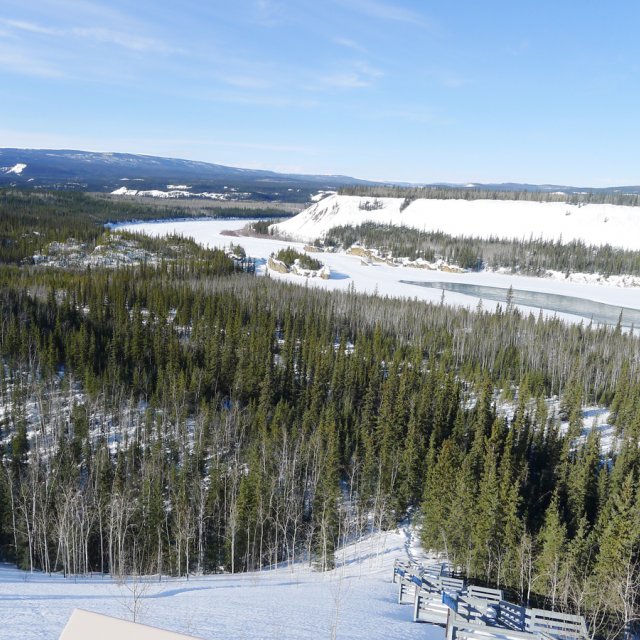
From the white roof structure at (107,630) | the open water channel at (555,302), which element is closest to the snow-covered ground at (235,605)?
the white roof structure at (107,630)

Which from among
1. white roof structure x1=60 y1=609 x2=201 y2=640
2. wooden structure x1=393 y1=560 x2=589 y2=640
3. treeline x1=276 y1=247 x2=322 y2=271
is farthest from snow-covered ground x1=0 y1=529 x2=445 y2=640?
treeline x1=276 y1=247 x2=322 y2=271

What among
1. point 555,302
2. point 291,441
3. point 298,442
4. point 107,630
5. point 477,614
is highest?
point 107,630

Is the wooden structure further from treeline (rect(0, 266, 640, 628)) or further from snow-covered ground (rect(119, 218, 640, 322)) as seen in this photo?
snow-covered ground (rect(119, 218, 640, 322))

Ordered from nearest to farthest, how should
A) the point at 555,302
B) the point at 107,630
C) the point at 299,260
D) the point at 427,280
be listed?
the point at 107,630, the point at 555,302, the point at 299,260, the point at 427,280

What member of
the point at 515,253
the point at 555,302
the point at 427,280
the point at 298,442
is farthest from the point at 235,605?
the point at 515,253

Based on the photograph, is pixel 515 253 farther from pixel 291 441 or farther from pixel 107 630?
pixel 107 630

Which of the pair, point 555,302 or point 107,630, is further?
point 555,302
